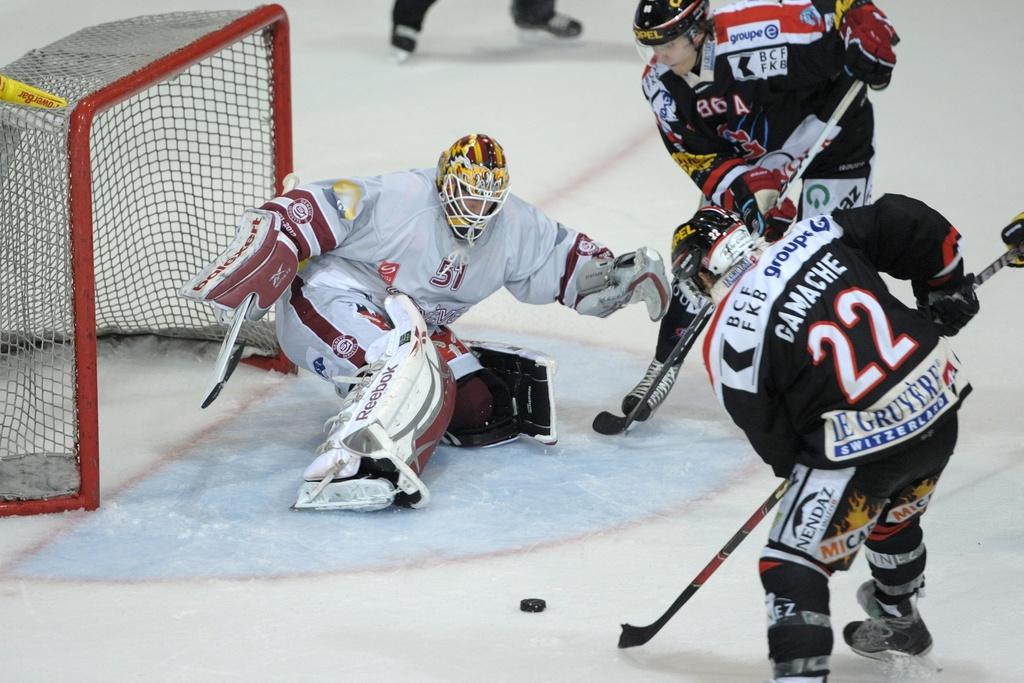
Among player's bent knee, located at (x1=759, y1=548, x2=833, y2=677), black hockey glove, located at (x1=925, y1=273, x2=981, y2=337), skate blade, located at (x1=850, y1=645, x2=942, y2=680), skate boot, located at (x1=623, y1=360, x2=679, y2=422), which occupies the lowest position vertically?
skate boot, located at (x1=623, y1=360, x2=679, y2=422)

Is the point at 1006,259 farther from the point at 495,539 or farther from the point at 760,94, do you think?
the point at 495,539

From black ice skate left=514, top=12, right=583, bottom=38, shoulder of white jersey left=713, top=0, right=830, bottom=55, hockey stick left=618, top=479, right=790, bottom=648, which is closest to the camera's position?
hockey stick left=618, top=479, right=790, bottom=648

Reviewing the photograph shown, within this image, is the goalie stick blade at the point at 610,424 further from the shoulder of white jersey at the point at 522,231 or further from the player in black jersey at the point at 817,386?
the player in black jersey at the point at 817,386

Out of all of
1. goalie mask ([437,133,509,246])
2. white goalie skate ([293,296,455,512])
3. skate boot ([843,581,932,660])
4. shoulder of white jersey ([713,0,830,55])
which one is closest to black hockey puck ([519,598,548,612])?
white goalie skate ([293,296,455,512])

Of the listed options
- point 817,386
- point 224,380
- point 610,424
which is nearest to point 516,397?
point 610,424

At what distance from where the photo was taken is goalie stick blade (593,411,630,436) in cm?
421

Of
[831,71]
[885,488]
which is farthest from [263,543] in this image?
[831,71]

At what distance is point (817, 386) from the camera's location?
2.59 metres

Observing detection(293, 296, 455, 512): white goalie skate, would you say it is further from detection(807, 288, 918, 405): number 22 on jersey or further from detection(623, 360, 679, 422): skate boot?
detection(807, 288, 918, 405): number 22 on jersey

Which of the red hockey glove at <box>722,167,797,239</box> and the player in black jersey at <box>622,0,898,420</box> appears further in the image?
the red hockey glove at <box>722,167,797,239</box>

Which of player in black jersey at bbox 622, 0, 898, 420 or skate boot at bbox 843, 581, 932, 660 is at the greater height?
player in black jersey at bbox 622, 0, 898, 420

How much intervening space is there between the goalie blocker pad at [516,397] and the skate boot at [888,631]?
1.22m

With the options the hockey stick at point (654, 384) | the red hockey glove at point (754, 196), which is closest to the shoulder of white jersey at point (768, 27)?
the red hockey glove at point (754, 196)

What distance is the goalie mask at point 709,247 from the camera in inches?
105
